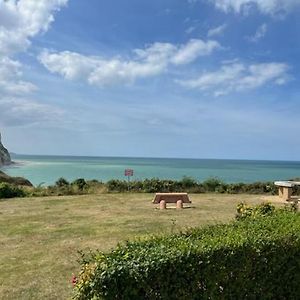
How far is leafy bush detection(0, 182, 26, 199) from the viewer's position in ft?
64.7

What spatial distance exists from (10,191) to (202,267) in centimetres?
1802

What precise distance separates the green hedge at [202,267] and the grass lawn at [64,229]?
81.7 inches

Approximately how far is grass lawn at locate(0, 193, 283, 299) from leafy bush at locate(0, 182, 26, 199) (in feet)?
6.57

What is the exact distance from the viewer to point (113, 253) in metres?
3.74

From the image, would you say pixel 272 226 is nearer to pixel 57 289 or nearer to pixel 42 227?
pixel 57 289

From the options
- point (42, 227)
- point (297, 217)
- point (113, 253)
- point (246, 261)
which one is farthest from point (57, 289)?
point (42, 227)

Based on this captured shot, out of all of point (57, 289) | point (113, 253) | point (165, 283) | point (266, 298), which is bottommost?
point (57, 289)

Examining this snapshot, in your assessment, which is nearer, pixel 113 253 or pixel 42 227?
pixel 113 253

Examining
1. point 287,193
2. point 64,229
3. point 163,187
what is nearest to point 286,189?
point 287,193

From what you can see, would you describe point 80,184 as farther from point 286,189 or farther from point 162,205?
point 286,189

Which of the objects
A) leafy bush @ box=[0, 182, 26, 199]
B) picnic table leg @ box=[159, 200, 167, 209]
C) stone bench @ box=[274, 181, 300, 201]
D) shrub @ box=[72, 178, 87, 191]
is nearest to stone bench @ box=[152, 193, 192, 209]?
picnic table leg @ box=[159, 200, 167, 209]

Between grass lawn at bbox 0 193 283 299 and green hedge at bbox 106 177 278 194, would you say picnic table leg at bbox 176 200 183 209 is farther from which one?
green hedge at bbox 106 177 278 194

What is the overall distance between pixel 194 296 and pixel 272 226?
5.87ft

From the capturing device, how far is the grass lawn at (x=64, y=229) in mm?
6250
